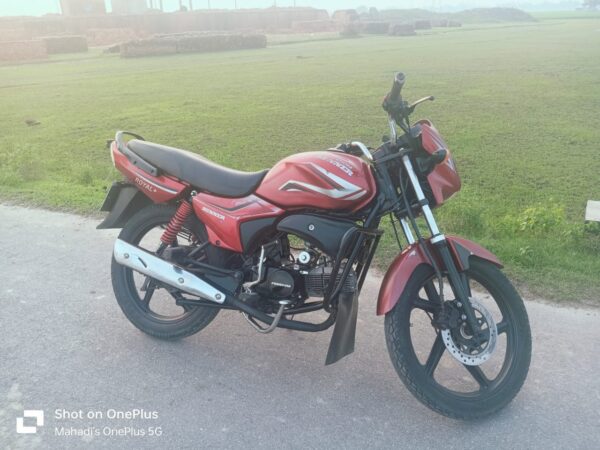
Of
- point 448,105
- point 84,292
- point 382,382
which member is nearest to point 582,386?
point 382,382

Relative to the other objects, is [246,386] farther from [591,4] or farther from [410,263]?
[591,4]

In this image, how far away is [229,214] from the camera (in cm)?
310

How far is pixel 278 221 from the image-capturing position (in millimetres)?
3010

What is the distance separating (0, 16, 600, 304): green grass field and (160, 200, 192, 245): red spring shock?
6.13ft

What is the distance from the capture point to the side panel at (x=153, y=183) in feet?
10.8

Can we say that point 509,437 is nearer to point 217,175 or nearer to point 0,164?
point 217,175

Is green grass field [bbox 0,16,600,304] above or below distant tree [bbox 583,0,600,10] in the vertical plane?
below

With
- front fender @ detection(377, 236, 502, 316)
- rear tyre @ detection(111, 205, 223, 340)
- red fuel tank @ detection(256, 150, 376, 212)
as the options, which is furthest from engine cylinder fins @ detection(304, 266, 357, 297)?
rear tyre @ detection(111, 205, 223, 340)

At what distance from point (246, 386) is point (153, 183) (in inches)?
51.0

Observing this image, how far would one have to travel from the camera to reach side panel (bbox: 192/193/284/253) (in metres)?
3.03

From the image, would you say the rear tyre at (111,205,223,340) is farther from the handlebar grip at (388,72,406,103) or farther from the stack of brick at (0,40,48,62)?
the stack of brick at (0,40,48,62)

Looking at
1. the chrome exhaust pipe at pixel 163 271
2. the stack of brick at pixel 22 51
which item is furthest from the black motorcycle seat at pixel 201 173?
the stack of brick at pixel 22 51

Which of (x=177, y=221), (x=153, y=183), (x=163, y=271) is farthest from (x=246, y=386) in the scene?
(x=153, y=183)

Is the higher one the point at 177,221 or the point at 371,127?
the point at 177,221
